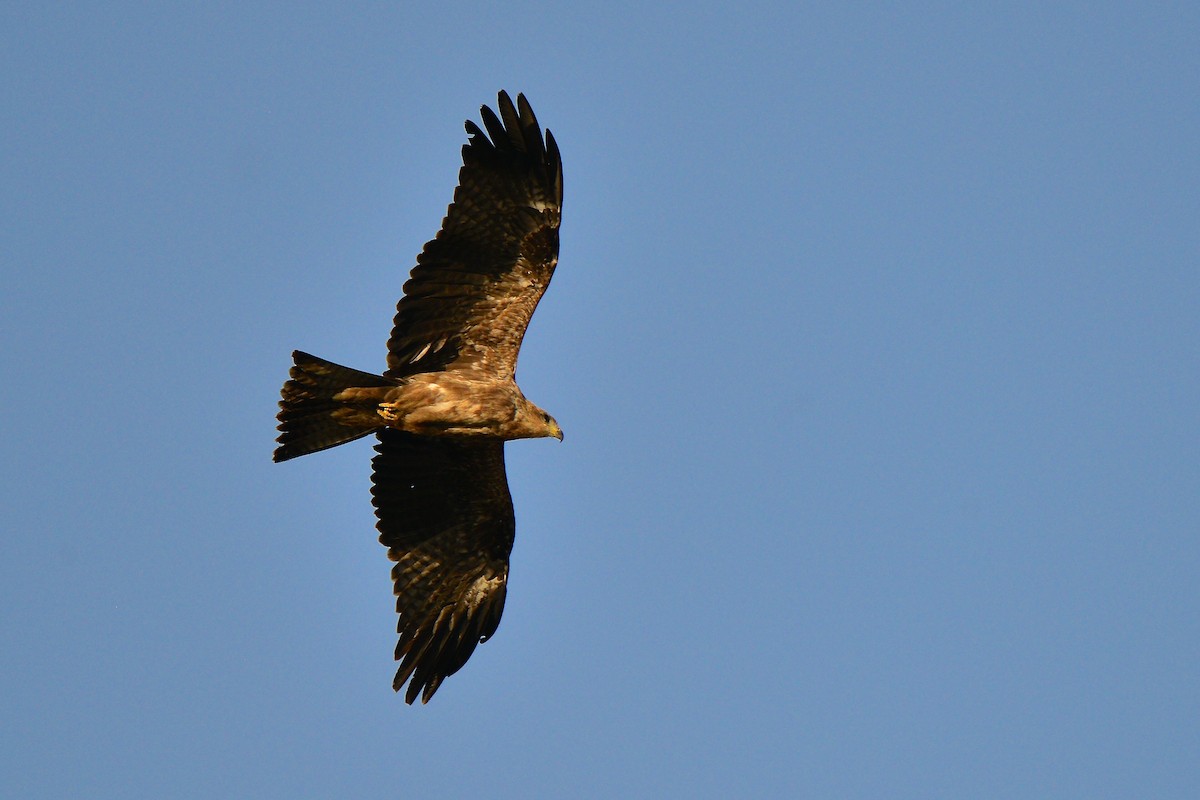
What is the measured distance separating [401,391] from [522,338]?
111cm

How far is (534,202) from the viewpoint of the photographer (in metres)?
12.4

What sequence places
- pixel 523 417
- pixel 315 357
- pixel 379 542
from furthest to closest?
pixel 379 542
pixel 523 417
pixel 315 357

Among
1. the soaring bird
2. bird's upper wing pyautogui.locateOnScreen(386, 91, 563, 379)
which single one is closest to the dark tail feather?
the soaring bird

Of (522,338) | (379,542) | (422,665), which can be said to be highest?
(522,338)

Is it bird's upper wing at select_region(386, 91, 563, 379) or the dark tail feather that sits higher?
bird's upper wing at select_region(386, 91, 563, 379)

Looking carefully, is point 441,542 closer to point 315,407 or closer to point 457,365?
point 457,365

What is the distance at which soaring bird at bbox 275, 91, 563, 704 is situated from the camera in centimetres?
1223

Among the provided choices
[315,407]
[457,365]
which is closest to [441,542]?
[457,365]

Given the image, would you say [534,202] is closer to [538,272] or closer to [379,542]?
[538,272]

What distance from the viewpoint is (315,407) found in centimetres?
1212

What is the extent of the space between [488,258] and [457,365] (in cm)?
91

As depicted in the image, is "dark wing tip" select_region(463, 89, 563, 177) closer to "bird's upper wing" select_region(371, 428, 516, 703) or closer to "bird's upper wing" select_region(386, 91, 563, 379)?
"bird's upper wing" select_region(386, 91, 563, 379)

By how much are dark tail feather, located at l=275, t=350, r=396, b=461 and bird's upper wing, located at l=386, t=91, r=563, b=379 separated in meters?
0.47

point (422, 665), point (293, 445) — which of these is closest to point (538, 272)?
point (293, 445)
